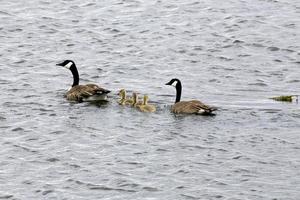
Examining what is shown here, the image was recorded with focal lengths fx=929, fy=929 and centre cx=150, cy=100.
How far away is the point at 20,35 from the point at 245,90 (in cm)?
891

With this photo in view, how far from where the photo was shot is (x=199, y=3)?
33594 millimetres

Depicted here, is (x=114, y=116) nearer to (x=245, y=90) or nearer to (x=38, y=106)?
(x=38, y=106)

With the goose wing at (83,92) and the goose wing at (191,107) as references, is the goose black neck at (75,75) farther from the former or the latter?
the goose wing at (191,107)

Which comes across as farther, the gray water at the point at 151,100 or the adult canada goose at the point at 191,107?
the adult canada goose at the point at 191,107

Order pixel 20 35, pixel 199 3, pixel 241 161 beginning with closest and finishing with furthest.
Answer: pixel 241 161 → pixel 20 35 → pixel 199 3

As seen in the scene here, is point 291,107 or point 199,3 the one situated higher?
point 199,3

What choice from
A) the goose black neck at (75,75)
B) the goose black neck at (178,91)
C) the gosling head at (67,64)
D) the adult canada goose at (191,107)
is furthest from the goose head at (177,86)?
the gosling head at (67,64)

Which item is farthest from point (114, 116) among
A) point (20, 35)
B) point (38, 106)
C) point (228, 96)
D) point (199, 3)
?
point (199, 3)

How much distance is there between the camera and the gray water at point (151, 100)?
16734 millimetres

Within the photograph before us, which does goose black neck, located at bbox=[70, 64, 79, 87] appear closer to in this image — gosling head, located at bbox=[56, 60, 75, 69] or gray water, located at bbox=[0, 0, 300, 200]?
gosling head, located at bbox=[56, 60, 75, 69]

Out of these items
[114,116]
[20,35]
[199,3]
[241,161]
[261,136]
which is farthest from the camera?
[199,3]

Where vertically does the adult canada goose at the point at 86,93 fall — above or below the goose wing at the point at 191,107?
above

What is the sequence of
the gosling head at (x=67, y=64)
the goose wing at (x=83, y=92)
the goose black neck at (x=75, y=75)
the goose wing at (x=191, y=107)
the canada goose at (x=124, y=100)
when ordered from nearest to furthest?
the goose wing at (x=191, y=107) → the canada goose at (x=124, y=100) → the goose wing at (x=83, y=92) → the goose black neck at (x=75, y=75) → the gosling head at (x=67, y=64)

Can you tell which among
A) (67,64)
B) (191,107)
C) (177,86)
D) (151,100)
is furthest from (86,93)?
(191,107)
